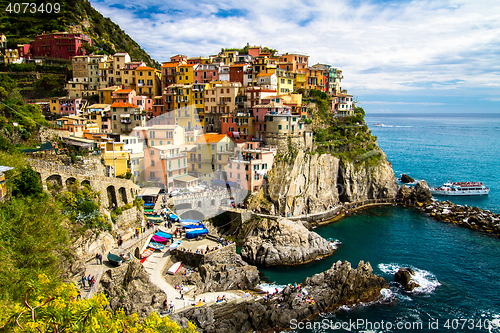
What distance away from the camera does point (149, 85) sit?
58.0 m

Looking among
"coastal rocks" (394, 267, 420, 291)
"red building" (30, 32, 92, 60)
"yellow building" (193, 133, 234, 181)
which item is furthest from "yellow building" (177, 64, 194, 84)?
"coastal rocks" (394, 267, 420, 291)

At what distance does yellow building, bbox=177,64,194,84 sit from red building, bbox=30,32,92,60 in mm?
22934

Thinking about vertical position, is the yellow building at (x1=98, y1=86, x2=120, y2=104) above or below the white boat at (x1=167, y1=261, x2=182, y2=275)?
above

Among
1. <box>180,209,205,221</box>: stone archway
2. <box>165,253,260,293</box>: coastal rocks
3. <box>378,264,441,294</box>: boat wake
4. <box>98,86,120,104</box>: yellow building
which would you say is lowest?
<box>378,264,441,294</box>: boat wake

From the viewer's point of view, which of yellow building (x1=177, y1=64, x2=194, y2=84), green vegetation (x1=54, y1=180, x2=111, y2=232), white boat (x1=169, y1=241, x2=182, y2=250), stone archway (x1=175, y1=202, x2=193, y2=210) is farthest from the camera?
yellow building (x1=177, y1=64, x2=194, y2=84)

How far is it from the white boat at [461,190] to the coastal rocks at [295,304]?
36494 millimetres

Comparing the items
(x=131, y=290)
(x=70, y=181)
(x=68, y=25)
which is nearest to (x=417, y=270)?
(x=131, y=290)

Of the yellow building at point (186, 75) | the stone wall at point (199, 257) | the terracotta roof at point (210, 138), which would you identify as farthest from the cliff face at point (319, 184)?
the yellow building at point (186, 75)

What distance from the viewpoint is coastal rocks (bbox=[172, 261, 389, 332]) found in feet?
77.0

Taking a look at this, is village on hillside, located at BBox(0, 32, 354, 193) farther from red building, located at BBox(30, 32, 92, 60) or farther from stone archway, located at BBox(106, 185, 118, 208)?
stone archway, located at BBox(106, 185, 118, 208)

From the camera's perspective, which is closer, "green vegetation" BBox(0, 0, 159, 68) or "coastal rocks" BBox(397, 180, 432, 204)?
"coastal rocks" BBox(397, 180, 432, 204)

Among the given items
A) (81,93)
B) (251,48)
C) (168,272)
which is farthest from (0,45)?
(168,272)

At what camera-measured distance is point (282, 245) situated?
1359 inches

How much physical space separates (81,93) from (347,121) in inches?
1789
